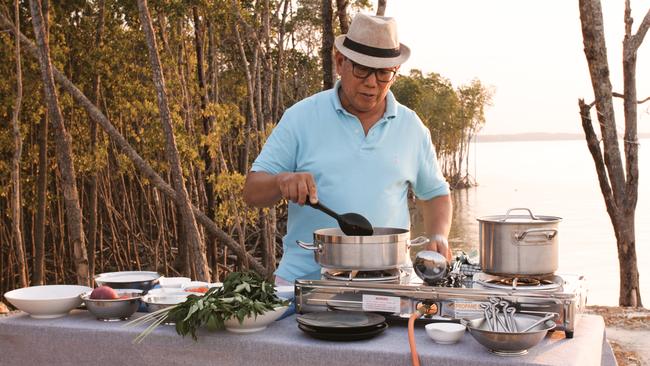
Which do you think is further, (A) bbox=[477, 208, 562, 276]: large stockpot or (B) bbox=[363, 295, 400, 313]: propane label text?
(B) bbox=[363, 295, 400, 313]: propane label text

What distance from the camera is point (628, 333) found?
17.1 ft

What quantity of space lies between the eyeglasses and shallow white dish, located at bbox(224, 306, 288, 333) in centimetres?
85

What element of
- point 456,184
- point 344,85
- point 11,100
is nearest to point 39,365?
point 344,85

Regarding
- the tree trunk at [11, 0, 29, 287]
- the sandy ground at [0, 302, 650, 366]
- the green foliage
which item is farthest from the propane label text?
the green foliage

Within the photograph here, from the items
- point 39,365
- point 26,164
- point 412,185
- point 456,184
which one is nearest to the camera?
point 39,365

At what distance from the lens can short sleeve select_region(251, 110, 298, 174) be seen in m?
2.70

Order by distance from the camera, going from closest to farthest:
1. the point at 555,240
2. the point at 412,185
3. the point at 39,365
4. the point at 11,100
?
1. the point at 555,240
2. the point at 39,365
3. the point at 412,185
4. the point at 11,100

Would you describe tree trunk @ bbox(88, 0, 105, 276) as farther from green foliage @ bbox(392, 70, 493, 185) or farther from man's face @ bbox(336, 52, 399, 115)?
green foliage @ bbox(392, 70, 493, 185)

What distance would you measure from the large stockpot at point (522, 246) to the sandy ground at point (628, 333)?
2953mm

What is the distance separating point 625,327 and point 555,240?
3.75 metres

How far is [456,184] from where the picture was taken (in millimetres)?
52875

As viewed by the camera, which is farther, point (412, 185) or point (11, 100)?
point (11, 100)

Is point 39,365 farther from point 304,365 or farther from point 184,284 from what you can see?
point 304,365

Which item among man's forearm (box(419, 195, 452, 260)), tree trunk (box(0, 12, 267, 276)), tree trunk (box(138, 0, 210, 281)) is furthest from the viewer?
tree trunk (box(0, 12, 267, 276))
